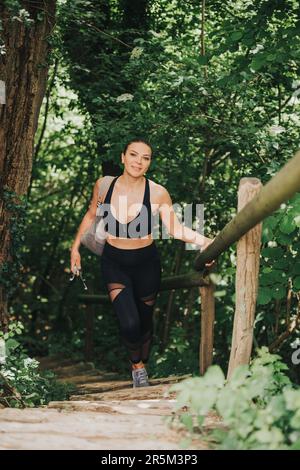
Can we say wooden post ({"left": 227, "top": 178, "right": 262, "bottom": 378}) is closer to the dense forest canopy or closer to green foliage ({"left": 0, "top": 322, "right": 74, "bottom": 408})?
the dense forest canopy

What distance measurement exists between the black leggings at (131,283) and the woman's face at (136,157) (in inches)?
21.7

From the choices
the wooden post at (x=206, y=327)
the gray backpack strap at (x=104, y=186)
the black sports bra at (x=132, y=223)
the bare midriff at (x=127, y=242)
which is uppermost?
the gray backpack strap at (x=104, y=186)

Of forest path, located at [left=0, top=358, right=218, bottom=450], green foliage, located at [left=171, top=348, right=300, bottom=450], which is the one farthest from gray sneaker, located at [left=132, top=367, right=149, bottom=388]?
green foliage, located at [left=171, top=348, right=300, bottom=450]

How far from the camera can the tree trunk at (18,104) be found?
18.3ft

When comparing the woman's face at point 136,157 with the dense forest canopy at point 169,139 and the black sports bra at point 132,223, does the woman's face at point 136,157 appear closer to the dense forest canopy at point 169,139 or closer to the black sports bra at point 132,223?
the black sports bra at point 132,223

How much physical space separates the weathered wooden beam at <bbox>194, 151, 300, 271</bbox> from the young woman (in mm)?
1081

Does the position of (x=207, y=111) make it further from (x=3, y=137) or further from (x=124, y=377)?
(x=124, y=377)

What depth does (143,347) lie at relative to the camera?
220 inches

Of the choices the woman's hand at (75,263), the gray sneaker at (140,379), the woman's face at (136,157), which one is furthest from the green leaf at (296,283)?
the woman's hand at (75,263)

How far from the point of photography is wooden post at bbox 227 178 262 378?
3.64 m

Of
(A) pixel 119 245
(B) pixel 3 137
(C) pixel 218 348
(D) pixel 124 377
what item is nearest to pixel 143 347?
(A) pixel 119 245

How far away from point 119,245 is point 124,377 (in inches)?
146

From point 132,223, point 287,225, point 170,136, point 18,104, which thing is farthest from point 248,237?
point 170,136

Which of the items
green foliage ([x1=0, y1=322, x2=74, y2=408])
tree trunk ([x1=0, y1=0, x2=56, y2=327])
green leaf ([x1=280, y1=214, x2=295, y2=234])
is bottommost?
A: green foliage ([x1=0, y1=322, x2=74, y2=408])
